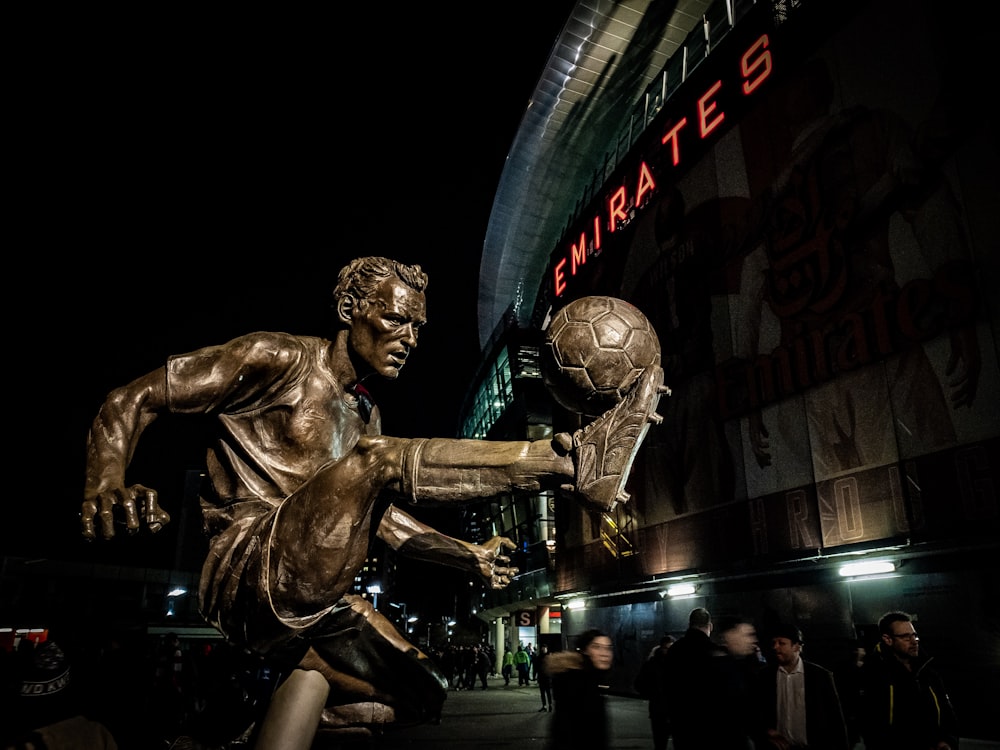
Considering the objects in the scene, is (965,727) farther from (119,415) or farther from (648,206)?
(648,206)

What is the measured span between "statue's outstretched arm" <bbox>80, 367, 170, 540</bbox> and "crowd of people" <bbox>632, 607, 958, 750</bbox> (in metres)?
4.15

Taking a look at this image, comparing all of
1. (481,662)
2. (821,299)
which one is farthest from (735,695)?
(481,662)

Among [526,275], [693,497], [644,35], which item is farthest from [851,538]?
[526,275]

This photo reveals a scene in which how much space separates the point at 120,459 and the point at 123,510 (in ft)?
0.70

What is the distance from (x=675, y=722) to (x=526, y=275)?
46.7m

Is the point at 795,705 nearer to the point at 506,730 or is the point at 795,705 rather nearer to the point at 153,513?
the point at 153,513

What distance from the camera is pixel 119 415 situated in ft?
7.75

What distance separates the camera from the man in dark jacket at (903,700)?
4676mm

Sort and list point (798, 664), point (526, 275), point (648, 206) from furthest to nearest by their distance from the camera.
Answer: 1. point (526, 275)
2. point (648, 206)
3. point (798, 664)

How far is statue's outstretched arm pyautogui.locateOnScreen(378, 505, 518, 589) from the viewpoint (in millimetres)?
3020

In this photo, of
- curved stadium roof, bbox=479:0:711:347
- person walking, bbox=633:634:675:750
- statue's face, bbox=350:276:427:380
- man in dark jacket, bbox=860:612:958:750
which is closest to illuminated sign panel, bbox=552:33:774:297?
curved stadium roof, bbox=479:0:711:347

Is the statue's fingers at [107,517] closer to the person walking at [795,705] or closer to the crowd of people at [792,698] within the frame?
the crowd of people at [792,698]

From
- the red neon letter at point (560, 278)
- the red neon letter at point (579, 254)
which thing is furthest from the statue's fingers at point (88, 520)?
the red neon letter at point (560, 278)

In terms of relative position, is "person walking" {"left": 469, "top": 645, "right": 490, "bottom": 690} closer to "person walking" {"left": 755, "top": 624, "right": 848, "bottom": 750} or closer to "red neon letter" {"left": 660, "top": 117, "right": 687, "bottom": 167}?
"red neon letter" {"left": 660, "top": 117, "right": 687, "bottom": 167}
